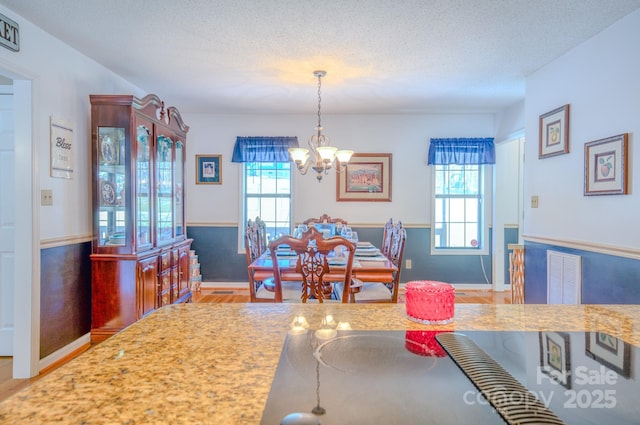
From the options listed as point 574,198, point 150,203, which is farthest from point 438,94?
point 150,203

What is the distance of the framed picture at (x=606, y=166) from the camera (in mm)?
2402

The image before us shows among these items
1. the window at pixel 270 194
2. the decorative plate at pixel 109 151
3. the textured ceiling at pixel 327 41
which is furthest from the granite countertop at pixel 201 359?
the window at pixel 270 194

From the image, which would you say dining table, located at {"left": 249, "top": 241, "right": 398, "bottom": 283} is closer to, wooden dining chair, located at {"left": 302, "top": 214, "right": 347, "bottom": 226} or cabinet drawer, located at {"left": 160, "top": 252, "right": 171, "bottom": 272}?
cabinet drawer, located at {"left": 160, "top": 252, "right": 171, "bottom": 272}

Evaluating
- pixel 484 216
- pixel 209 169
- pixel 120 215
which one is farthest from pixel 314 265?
pixel 484 216

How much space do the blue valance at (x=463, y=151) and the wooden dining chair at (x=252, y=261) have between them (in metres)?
2.65

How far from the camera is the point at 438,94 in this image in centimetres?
406

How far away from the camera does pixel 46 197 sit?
262 centimetres

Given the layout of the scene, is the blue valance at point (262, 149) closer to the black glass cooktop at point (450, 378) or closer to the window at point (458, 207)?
the window at point (458, 207)

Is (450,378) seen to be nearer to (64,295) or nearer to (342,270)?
(342,270)

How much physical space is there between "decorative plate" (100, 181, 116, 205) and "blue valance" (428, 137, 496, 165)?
3648 mm

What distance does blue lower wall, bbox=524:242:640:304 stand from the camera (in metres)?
2.35

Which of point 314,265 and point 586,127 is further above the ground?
point 586,127

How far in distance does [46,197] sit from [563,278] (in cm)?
397

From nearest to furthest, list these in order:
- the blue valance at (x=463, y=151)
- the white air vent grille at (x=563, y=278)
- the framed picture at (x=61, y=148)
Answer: the framed picture at (x=61, y=148)
the white air vent grille at (x=563, y=278)
the blue valance at (x=463, y=151)
